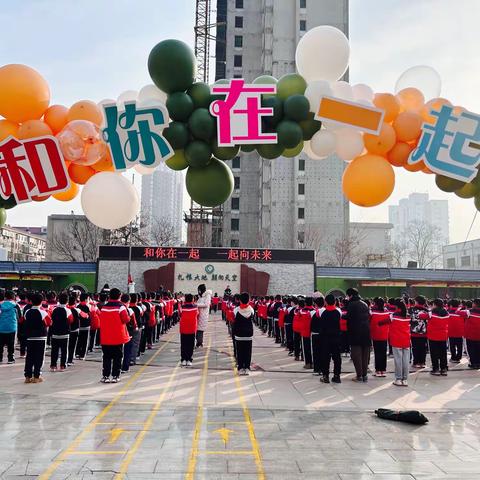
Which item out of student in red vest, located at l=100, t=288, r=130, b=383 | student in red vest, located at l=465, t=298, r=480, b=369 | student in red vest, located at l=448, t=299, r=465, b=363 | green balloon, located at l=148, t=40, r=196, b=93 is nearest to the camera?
green balloon, located at l=148, t=40, r=196, b=93

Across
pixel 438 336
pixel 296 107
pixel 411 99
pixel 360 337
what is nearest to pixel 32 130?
pixel 296 107

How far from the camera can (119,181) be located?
712 centimetres

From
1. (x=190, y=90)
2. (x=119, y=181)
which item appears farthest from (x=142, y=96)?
(x=119, y=181)

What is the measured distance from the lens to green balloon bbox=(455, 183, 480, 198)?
7.43 meters

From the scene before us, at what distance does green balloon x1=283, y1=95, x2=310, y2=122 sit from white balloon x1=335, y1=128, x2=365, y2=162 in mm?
644

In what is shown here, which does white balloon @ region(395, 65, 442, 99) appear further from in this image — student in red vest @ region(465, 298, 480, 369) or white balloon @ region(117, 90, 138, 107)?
student in red vest @ region(465, 298, 480, 369)

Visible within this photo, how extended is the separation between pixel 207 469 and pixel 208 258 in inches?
1250

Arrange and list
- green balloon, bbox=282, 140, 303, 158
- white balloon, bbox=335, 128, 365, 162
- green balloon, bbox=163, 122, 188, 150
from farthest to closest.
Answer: green balloon, bbox=282, 140, 303, 158 → white balloon, bbox=335, 128, 365, 162 → green balloon, bbox=163, 122, 188, 150

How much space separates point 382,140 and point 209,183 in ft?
8.39

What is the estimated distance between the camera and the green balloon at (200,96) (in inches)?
268

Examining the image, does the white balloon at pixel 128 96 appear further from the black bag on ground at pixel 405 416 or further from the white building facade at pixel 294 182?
the white building facade at pixel 294 182

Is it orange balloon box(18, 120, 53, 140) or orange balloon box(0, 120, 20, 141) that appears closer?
orange balloon box(18, 120, 53, 140)

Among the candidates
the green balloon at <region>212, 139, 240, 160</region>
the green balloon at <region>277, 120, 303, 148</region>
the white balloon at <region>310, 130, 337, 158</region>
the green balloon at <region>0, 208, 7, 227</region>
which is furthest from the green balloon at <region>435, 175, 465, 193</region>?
the green balloon at <region>0, 208, 7, 227</region>

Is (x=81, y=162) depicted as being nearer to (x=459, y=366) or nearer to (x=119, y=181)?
(x=119, y=181)
